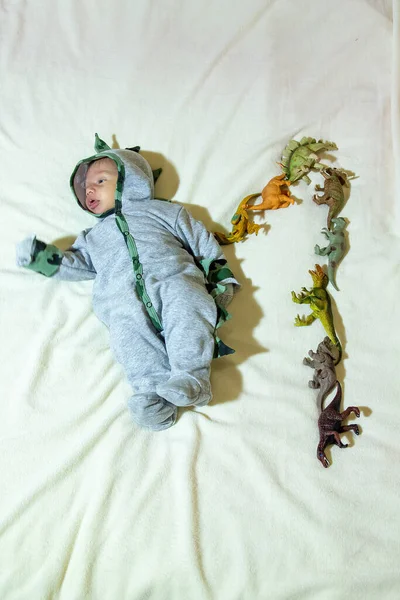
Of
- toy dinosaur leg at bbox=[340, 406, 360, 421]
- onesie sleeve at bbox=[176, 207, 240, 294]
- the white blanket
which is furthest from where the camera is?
onesie sleeve at bbox=[176, 207, 240, 294]

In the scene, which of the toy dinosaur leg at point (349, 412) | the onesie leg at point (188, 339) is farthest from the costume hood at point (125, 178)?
the toy dinosaur leg at point (349, 412)

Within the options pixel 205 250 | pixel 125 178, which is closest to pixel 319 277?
pixel 205 250

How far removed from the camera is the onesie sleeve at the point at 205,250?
114 centimetres

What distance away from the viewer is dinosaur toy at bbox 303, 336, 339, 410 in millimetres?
1058

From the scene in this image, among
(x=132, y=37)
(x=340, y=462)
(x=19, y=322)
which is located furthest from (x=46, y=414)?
(x=132, y=37)

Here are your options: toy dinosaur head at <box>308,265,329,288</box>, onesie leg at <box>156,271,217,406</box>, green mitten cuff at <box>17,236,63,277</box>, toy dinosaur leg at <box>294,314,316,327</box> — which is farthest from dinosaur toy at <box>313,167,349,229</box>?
green mitten cuff at <box>17,236,63,277</box>

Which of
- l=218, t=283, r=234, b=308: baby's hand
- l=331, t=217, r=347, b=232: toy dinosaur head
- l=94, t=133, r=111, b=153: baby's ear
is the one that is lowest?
l=218, t=283, r=234, b=308: baby's hand

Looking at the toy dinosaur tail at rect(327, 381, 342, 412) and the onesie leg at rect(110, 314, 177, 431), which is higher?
the toy dinosaur tail at rect(327, 381, 342, 412)

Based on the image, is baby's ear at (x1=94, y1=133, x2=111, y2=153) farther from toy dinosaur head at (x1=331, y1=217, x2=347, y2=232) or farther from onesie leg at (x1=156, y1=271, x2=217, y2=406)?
toy dinosaur head at (x1=331, y1=217, x2=347, y2=232)

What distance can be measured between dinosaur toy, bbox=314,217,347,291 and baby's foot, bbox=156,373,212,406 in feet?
1.28

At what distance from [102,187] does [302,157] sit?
47 cm

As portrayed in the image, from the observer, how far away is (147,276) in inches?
43.4

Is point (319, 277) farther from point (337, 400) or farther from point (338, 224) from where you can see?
point (337, 400)

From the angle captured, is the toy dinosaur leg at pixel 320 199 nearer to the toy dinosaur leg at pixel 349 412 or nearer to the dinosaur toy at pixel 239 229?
the dinosaur toy at pixel 239 229
